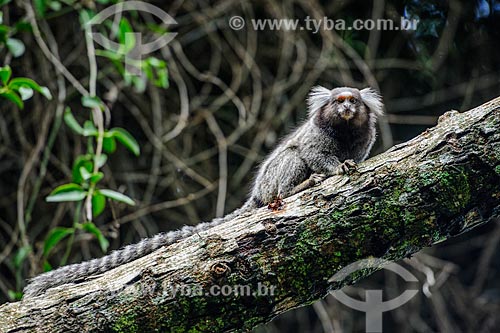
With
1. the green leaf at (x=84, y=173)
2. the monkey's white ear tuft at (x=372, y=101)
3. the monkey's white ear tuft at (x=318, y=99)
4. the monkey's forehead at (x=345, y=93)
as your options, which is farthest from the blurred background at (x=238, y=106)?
the green leaf at (x=84, y=173)

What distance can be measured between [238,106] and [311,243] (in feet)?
9.73

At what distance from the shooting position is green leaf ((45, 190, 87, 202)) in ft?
12.0

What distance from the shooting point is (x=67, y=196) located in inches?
146

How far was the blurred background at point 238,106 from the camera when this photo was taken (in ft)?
17.8

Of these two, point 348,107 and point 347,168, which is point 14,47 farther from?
point 347,168

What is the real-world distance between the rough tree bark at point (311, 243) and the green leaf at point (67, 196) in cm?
99

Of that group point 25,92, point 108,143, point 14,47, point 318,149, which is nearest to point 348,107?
point 318,149

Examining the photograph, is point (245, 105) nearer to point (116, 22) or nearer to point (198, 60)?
point (198, 60)

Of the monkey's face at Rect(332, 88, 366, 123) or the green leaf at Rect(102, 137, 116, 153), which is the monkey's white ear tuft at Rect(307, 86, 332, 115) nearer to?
the monkey's face at Rect(332, 88, 366, 123)

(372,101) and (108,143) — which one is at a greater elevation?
(108,143)

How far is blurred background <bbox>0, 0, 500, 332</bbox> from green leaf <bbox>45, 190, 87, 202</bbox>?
4.93ft

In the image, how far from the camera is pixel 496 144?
8.55 feet

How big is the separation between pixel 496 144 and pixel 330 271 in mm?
899

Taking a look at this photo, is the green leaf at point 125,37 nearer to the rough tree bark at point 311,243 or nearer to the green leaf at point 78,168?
the green leaf at point 78,168
